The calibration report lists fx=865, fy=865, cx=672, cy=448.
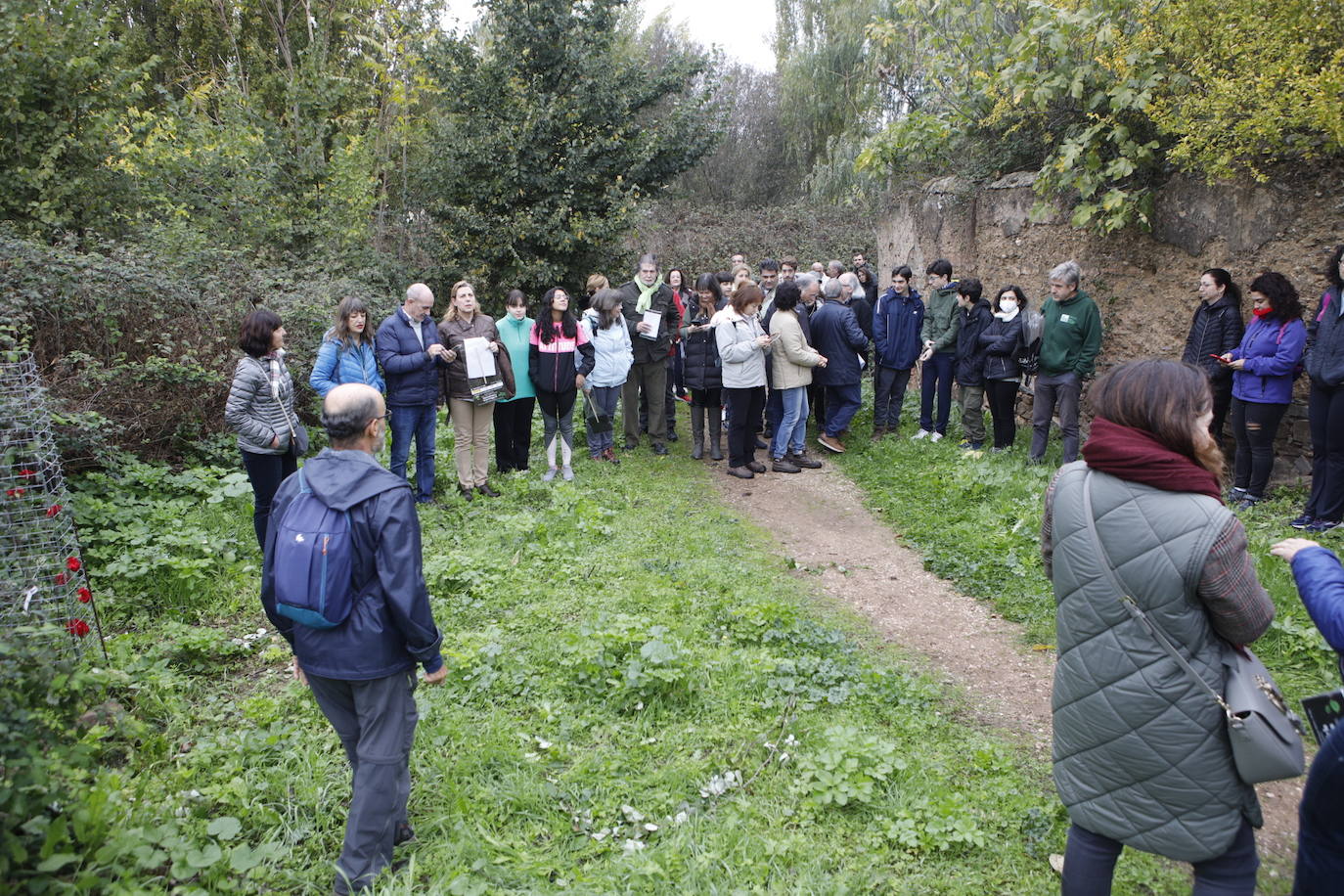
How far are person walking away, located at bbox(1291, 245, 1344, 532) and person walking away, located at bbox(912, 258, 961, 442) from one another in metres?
3.66

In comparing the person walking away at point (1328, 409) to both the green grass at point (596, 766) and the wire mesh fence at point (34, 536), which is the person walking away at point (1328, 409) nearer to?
the green grass at point (596, 766)

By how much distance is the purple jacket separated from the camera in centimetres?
669

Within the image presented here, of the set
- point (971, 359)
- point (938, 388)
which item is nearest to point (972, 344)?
point (971, 359)

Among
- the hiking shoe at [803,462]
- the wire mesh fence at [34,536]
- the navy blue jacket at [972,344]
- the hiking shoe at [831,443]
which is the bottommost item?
the hiking shoe at [803,462]

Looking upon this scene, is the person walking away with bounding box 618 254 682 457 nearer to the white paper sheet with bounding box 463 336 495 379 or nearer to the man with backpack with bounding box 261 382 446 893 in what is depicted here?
the white paper sheet with bounding box 463 336 495 379

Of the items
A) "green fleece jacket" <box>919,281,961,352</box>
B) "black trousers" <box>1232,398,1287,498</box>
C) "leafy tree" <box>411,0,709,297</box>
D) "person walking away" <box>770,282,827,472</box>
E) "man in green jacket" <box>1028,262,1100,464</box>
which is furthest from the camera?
"leafy tree" <box>411,0,709,297</box>

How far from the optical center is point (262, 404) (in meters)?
5.57

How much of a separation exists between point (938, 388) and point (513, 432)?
4926 millimetres

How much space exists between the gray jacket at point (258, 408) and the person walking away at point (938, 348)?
6.67m

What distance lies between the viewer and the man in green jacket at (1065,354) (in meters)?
8.19

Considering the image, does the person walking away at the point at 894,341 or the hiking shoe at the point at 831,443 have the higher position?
the person walking away at the point at 894,341

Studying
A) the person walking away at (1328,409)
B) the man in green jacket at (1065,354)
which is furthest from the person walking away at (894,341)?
the person walking away at (1328,409)

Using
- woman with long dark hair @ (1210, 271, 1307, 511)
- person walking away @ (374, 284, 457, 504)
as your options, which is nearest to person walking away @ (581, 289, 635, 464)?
person walking away @ (374, 284, 457, 504)

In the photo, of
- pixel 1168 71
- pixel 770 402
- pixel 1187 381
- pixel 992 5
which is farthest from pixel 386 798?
pixel 992 5
